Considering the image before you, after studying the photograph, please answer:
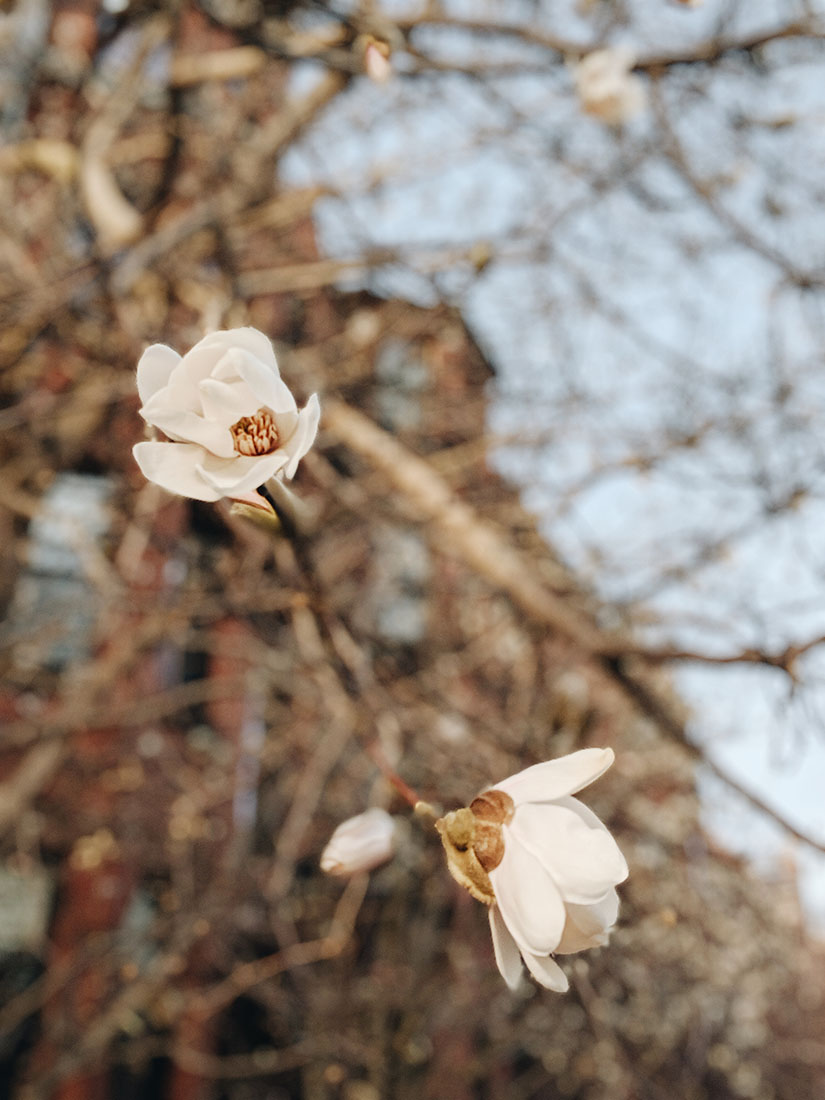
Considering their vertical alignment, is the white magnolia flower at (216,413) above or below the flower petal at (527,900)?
above

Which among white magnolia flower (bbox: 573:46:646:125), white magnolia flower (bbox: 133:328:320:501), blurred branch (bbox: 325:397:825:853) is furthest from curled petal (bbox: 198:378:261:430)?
white magnolia flower (bbox: 573:46:646:125)

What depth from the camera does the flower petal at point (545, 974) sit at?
24.8 inches

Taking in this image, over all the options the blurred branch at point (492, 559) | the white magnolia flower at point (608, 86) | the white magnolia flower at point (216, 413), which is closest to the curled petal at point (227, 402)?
the white magnolia flower at point (216, 413)

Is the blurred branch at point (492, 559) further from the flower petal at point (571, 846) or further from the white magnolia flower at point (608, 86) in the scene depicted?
the white magnolia flower at point (608, 86)

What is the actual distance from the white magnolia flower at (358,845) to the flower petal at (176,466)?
57 centimetres

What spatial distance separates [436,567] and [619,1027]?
2335mm

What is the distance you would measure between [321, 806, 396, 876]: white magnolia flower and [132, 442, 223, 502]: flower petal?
0.57 metres

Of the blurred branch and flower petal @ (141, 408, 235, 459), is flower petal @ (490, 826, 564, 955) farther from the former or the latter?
the blurred branch

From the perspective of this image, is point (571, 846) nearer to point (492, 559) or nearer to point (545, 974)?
point (545, 974)

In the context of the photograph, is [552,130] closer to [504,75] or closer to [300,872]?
[504,75]

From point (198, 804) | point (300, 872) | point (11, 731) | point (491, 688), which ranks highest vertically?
point (11, 731)

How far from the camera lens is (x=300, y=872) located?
207 inches

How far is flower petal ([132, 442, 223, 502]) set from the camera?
25.5 inches

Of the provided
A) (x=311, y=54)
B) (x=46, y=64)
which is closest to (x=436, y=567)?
(x=311, y=54)
